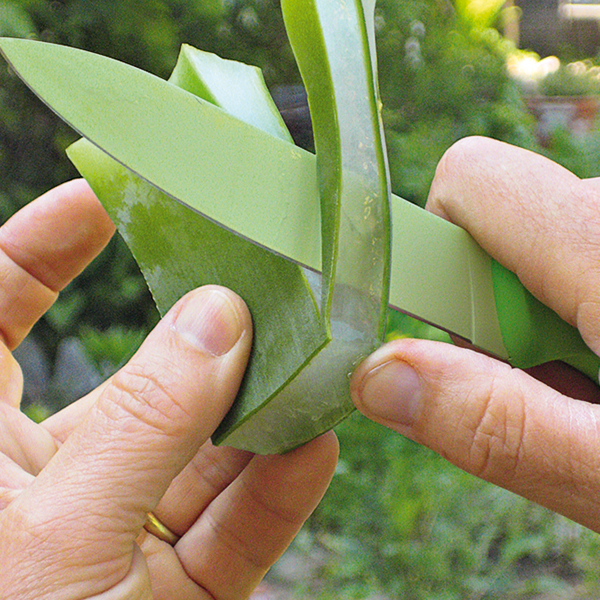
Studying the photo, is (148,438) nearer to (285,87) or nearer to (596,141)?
(285,87)

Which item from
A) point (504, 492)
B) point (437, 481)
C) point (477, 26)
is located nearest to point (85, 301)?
point (437, 481)

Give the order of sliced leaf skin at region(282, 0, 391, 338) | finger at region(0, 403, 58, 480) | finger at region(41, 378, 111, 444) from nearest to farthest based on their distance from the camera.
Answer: sliced leaf skin at region(282, 0, 391, 338) < finger at region(0, 403, 58, 480) < finger at region(41, 378, 111, 444)

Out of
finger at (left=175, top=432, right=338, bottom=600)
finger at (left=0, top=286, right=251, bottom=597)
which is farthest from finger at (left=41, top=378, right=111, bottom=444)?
finger at (left=0, top=286, right=251, bottom=597)

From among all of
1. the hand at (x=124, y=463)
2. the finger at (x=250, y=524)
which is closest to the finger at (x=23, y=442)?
the hand at (x=124, y=463)

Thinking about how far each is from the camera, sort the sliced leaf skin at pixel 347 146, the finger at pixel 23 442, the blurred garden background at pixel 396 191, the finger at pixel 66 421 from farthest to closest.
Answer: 1. the blurred garden background at pixel 396 191
2. the finger at pixel 66 421
3. the finger at pixel 23 442
4. the sliced leaf skin at pixel 347 146

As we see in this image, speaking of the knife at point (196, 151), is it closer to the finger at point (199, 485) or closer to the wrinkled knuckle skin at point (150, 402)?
the wrinkled knuckle skin at point (150, 402)

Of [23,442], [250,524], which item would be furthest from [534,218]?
[23,442]

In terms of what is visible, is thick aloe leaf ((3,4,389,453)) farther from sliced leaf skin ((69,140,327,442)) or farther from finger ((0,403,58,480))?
finger ((0,403,58,480))
